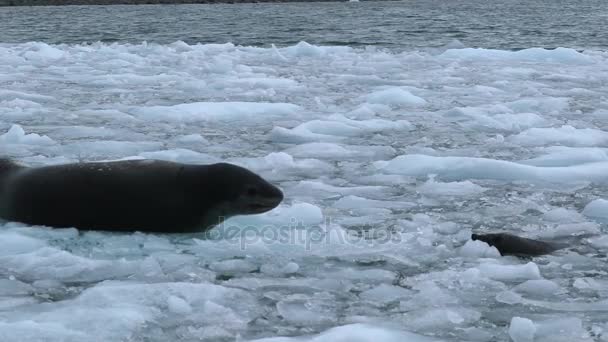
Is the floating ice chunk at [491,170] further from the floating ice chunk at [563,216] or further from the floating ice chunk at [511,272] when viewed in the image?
the floating ice chunk at [511,272]

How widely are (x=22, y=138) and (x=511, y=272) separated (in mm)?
4026

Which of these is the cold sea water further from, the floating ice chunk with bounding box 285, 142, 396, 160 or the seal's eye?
the seal's eye

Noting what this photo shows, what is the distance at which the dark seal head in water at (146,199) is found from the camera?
13.7ft

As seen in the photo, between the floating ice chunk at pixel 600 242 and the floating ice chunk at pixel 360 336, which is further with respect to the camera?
the floating ice chunk at pixel 600 242

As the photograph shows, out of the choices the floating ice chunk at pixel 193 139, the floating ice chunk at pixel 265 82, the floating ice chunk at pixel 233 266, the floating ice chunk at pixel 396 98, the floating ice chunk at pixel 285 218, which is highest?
the floating ice chunk at pixel 265 82

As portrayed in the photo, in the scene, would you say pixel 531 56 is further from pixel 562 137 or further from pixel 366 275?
pixel 366 275

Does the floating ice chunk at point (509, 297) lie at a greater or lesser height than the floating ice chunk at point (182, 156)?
lesser

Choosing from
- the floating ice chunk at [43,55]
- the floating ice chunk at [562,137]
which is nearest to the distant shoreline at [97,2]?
the floating ice chunk at [43,55]

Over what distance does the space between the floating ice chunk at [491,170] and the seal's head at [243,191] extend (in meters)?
1.50

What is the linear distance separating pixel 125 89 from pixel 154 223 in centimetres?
584

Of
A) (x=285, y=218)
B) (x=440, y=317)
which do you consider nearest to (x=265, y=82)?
(x=285, y=218)

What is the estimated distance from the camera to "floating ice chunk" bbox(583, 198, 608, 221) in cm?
454

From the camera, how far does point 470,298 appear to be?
3.33 meters

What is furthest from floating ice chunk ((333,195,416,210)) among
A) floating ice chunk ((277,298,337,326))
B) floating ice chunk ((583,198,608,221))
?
floating ice chunk ((277,298,337,326))
